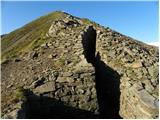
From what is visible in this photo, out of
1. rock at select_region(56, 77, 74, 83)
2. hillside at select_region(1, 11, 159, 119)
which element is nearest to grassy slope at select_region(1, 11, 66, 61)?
hillside at select_region(1, 11, 159, 119)

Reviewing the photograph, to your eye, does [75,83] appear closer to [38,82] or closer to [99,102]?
[38,82]

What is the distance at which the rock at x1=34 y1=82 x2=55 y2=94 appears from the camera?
18.2m

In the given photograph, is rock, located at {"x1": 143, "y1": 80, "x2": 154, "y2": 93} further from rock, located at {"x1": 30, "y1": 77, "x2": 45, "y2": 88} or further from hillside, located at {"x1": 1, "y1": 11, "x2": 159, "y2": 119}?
rock, located at {"x1": 30, "y1": 77, "x2": 45, "y2": 88}

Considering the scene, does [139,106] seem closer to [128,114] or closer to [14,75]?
[128,114]

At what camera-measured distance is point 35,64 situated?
21047 millimetres

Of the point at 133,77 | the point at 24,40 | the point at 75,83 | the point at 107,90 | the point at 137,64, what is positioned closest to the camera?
the point at 75,83

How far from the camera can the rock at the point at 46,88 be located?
716 inches

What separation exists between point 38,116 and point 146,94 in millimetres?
6468

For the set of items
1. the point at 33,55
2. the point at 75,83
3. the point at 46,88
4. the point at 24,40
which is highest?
the point at 24,40

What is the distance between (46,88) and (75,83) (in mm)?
1907

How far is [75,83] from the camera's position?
63.1ft

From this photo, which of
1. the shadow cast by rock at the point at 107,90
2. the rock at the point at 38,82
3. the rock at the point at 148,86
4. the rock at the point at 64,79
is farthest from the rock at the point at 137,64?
the rock at the point at 38,82

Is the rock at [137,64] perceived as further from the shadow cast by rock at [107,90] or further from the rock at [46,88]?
the rock at [46,88]

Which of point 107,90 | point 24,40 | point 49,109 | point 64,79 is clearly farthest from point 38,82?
point 24,40
